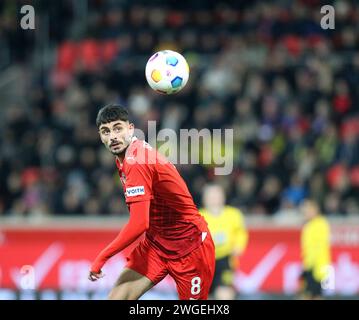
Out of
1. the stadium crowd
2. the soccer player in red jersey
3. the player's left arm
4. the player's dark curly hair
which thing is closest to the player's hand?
the player's left arm

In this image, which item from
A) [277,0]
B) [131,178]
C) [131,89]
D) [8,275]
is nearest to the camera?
[131,178]

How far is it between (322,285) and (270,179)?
103 inches

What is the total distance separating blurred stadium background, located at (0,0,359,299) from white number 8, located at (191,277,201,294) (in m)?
4.64

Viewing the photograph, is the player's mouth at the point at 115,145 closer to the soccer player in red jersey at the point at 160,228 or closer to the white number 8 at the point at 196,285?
the soccer player in red jersey at the point at 160,228

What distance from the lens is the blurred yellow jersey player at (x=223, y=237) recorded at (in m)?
10.9

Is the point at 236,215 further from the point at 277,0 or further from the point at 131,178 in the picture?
the point at 277,0

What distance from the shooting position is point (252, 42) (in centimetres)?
1709

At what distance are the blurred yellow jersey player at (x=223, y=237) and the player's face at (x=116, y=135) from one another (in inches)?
153

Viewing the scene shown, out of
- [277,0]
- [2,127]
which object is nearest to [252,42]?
[277,0]

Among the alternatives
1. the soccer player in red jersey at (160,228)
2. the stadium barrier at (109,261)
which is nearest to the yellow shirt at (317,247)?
the stadium barrier at (109,261)

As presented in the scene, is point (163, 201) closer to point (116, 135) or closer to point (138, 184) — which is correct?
point (138, 184)

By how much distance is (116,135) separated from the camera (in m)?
7.09

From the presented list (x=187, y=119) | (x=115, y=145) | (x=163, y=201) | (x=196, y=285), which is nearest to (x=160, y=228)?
(x=163, y=201)

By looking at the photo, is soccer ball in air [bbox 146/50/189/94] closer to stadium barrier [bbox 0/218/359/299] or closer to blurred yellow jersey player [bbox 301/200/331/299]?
blurred yellow jersey player [bbox 301/200/331/299]
